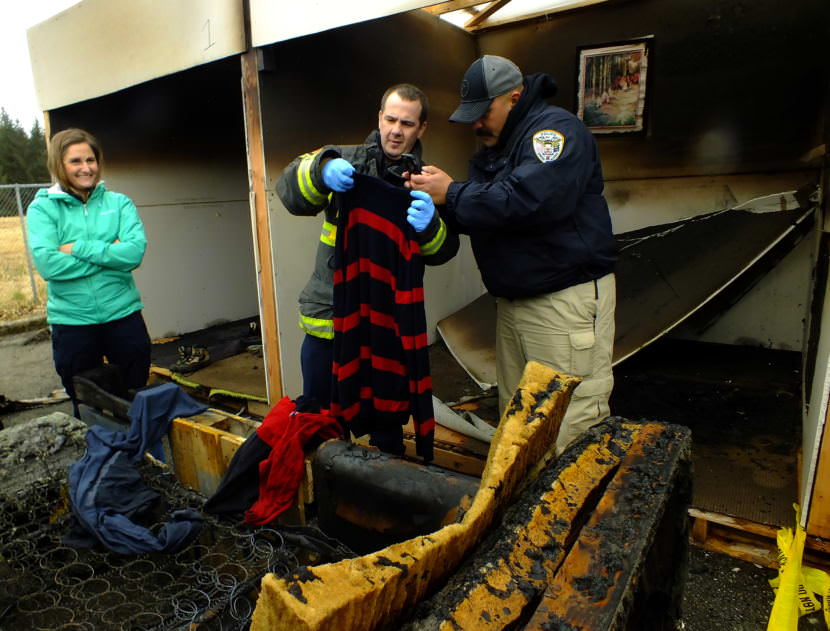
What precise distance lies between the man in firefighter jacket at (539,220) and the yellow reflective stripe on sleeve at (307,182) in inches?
12.8

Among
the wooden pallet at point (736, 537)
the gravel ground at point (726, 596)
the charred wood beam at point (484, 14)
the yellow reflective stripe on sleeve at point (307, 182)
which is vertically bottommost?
the gravel ground at point (726, 596)

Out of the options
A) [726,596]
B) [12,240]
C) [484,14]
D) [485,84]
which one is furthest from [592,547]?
[12,240]

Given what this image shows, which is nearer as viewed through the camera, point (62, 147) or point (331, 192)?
point (331, 192)

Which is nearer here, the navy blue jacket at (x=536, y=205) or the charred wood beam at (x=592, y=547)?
the charred wood beam at (x=592, y=547)

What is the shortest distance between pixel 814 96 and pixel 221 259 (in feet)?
15.8

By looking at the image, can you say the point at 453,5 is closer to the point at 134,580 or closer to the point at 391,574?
the point at 134,580

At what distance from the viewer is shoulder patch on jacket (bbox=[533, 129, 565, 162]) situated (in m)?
1.87

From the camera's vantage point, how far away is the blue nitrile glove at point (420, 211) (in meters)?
1.70

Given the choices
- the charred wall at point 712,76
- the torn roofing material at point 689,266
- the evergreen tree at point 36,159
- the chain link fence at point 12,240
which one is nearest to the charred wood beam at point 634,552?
the torn roofing material at point 689,266

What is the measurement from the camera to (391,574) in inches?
24.7

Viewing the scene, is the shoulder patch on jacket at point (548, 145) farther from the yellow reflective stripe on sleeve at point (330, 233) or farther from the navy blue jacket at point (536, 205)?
the yellow reflective stripe on sleeve at point (330, 233)

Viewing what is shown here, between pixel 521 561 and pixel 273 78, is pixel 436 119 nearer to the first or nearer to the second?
pixel 273 78

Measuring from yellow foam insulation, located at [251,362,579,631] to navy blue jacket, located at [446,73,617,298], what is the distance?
106cm

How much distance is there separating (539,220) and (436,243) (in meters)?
0.39
